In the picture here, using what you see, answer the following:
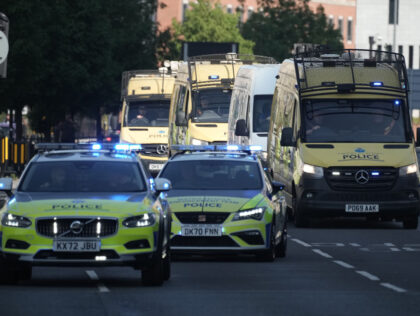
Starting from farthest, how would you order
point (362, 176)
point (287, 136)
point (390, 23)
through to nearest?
point (390, 23)
point (287, 136)
point (362, 176)

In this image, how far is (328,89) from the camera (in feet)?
98.9

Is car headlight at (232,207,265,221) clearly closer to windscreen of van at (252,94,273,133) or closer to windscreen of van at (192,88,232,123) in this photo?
windscreen of van at (252,94,273,133)

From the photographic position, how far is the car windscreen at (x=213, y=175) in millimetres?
21891

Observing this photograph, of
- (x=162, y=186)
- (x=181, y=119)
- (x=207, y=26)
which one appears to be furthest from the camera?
(x=207, y=26)

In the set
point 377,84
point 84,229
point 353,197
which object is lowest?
point 353,197

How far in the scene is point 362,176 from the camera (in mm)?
29406

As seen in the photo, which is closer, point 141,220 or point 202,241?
point 141,220

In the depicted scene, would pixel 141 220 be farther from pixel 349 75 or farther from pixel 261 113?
pixel 261 113

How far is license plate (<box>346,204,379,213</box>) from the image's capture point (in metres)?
29.6

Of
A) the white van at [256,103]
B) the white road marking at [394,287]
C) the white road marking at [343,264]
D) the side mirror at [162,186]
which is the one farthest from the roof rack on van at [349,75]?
the side mirror at [162,186]

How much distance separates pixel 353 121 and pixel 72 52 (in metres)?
31.9

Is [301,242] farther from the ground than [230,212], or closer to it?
closer to it

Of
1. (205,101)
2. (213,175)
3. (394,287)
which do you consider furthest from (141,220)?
(205,101)

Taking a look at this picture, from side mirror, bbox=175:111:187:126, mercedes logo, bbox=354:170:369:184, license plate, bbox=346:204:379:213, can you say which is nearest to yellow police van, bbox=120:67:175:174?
side mirror, bbox=175:111:187:126
